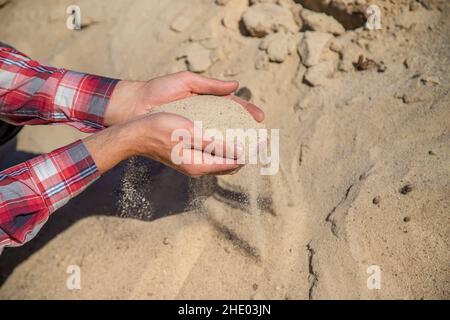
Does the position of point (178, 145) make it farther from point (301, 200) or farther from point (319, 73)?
point (319, 73)

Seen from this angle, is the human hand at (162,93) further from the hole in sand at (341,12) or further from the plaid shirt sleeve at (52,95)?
the hole in sand at (341,12)

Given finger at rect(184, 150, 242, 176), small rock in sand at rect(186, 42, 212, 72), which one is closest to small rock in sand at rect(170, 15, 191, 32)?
small rock in sand at rect(186, 42, 212, 72)

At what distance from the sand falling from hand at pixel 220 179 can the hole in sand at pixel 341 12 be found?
2.73 feet

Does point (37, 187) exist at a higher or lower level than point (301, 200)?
higher

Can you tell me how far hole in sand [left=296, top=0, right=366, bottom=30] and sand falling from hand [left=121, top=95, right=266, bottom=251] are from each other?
2.73 ft

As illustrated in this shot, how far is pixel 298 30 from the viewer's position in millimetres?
2568

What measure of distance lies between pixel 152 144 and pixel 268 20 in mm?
1134

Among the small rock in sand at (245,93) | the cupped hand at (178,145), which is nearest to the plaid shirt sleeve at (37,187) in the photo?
the cupped hand at (178,145)

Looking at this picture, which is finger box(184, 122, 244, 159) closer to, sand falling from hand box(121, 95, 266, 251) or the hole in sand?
sand falling from hand box(121, 95, 266, 251)

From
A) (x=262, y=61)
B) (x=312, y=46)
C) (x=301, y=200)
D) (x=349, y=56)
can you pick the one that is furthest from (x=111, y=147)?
(x=349, y=56)

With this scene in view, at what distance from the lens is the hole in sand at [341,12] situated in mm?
2393

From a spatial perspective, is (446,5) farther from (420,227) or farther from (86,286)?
(86,286)

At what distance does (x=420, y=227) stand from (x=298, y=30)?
1.25m

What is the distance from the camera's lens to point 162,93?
209 centimetres
